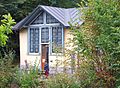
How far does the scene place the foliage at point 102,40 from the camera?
280 inches

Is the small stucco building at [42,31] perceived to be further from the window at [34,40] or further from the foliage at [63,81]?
the foliage at [63,81]

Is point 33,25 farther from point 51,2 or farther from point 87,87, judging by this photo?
point 87,87

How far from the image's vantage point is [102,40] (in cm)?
714

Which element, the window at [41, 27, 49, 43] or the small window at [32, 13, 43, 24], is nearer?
the window at [41, 27, 49, 43]

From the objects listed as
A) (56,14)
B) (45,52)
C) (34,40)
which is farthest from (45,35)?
(56,14)

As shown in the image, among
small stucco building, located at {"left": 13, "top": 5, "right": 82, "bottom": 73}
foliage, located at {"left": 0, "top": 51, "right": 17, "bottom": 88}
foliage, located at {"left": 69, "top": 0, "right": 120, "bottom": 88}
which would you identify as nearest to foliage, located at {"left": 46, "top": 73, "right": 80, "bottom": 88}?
foliage, located at {"left": 69, "top": 0, "right": 120, "bottom": 88}

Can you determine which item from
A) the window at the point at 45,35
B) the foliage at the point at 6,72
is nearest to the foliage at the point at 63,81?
the foliage at the point at 6,72

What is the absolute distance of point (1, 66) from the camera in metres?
9.97

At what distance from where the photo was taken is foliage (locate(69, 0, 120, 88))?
23.3 feet

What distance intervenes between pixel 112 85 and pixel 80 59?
101 cm

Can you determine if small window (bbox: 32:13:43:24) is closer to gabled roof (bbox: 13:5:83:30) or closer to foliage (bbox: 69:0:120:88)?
gabled roof (bbox: 13:5:83:30)

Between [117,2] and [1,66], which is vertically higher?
[117,2]

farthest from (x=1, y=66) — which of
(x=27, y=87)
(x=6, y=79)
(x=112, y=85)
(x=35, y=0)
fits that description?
(x=35, y=0)

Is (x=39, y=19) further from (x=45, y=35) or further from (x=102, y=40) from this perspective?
(x=102, y=40)
